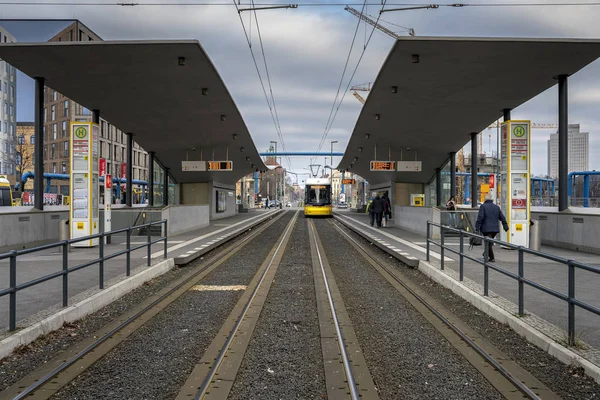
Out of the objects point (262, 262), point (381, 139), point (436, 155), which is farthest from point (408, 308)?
point (436, 155)

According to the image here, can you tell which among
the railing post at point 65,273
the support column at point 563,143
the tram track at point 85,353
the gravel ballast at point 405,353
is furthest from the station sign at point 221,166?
the railing post at point 65,273

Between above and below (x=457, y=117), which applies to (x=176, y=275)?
below

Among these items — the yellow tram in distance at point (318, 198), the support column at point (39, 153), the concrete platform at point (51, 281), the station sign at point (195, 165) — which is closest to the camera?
the concrete platform at point (51, 281)

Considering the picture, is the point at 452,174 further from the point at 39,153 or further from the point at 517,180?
the point at 39,153

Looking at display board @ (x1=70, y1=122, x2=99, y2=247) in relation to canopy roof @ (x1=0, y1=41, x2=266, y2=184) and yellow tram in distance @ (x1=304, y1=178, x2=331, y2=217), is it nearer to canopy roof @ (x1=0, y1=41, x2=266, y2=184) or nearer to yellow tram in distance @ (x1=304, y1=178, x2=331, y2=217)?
canopy roof @ (x1=0, y1=41, x2=266, y2=184)

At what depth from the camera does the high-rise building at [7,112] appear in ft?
213

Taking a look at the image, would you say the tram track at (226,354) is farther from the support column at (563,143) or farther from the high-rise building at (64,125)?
the high-rise building at (64,125)

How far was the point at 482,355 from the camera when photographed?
5.30 meters

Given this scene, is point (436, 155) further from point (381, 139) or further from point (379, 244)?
point (379, 244)

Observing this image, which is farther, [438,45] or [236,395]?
[438,45]

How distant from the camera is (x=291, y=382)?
14.7 feet

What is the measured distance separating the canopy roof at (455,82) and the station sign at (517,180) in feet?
7.10

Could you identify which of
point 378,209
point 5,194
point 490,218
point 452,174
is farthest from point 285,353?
point 5,194

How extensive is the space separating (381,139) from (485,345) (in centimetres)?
2624
